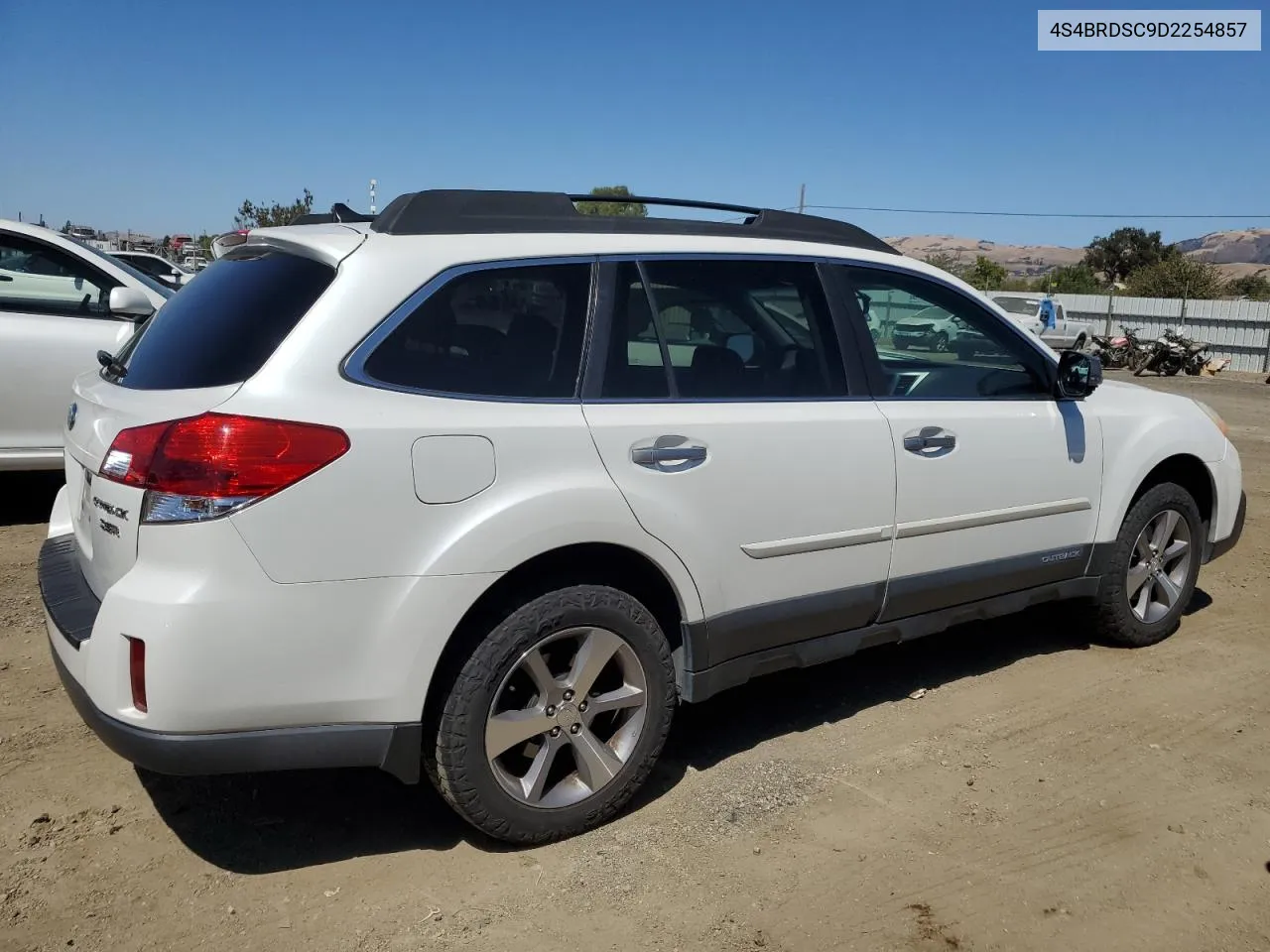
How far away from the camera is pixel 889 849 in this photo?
321cm

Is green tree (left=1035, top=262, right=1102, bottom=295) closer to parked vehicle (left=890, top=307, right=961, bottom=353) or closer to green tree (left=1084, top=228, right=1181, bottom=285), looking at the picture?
green tree (left=1084, top=228, right=1181, bottom=285)

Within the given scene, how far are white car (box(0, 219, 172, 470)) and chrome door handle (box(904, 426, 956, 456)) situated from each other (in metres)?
4.39

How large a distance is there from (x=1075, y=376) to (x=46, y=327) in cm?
559

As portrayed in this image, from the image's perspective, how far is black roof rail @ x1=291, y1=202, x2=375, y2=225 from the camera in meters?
3.51

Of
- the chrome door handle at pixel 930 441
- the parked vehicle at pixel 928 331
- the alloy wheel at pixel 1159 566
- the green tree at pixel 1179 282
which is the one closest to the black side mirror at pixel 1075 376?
the parked vehicle at pixel 928 331

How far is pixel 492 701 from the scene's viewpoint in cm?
293

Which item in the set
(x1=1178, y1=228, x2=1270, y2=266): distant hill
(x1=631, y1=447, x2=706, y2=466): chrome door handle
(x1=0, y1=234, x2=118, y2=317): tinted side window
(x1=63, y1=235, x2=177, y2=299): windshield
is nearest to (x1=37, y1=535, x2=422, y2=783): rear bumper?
(x1=631, y1=447, x2=706, y2=466): chrome door handle

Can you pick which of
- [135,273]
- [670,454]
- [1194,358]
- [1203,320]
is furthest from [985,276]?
[670,454]

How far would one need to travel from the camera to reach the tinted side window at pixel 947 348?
4074 millimetres

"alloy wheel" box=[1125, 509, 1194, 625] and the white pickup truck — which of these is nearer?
"alloy wheel" box=[1125, 509, 1194, 625]

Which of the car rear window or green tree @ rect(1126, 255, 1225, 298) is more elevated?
green tree @ rect(1126, 255, 1225, 298)

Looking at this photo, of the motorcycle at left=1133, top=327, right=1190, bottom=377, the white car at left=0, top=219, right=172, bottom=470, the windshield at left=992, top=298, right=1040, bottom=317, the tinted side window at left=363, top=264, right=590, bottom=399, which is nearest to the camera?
the tinted side window at left=363, top=264, right=590, bottom=399

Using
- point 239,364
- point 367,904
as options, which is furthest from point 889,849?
point 239,364

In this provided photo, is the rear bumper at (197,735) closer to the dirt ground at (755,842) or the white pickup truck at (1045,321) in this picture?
the dirt ground at (755,842)
